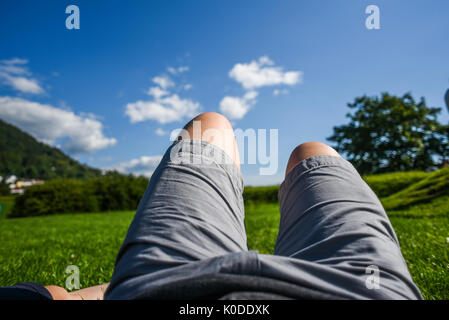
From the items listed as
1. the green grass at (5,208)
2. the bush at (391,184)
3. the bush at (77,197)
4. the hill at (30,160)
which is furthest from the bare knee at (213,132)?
the hill at (30,160)

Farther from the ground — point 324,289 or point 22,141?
point 22,141

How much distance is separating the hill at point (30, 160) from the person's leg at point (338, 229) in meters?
85.1

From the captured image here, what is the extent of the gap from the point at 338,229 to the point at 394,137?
25.6 meters

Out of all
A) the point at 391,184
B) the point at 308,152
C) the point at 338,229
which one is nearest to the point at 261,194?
the point at 391,184

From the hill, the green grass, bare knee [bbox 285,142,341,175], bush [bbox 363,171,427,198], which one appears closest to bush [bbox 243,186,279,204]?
bush [bbox 363,171,427,198]

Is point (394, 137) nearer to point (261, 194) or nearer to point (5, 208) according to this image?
point (261, 194)

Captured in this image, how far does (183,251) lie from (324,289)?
0.36m

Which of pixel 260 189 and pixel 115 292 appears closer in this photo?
pixel 115 292

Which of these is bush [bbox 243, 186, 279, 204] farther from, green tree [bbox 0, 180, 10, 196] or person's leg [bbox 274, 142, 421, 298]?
green tree [bbox 0, 180, 10, 196]

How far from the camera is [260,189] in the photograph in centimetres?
2011

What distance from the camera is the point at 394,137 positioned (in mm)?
22250

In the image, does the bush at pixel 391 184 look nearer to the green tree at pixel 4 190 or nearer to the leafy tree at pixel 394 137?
the leafy tree at pixel 394 137
